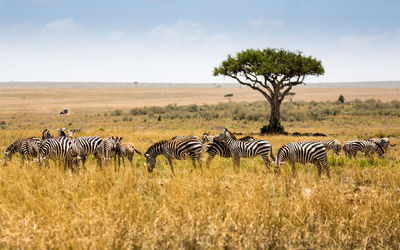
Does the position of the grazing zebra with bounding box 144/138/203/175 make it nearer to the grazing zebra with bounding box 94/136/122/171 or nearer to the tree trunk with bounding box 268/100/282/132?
the grazing zebra with bounding box 94/136/122/171

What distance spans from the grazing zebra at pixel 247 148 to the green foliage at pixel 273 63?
20233mm

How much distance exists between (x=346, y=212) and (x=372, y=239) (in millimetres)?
641

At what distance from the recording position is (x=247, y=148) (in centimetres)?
1164

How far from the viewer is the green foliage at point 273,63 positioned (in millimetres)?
31547

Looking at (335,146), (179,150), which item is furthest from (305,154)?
(335,146)

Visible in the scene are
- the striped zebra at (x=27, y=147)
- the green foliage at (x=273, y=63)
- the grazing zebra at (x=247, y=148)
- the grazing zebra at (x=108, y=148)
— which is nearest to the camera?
the grazing zebra at (x=247, y=148)

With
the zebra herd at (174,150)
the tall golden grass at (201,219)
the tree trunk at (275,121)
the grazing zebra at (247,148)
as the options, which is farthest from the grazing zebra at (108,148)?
the tree trunk at (275,121)

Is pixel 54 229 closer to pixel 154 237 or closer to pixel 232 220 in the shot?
pixel 154 237

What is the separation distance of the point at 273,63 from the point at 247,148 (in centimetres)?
2245

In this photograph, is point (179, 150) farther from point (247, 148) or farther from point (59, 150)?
point (59, 150)

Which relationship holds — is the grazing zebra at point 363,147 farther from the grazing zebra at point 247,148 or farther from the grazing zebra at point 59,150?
the grazing zebra at point 59,150

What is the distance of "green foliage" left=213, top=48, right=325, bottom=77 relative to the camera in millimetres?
31547

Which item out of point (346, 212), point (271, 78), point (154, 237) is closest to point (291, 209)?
point (346, 212)

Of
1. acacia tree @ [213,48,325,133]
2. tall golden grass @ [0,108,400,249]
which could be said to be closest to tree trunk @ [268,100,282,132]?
acacia tree @ [213,48,325,133]
